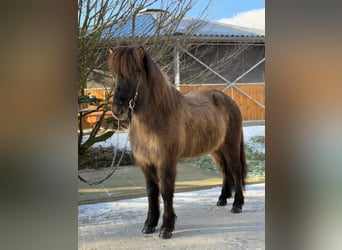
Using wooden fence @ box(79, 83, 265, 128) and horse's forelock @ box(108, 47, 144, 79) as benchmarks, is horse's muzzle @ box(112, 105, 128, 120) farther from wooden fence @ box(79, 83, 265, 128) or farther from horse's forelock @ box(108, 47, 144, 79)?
wooden fence @ box(79, 83, 265, 128)

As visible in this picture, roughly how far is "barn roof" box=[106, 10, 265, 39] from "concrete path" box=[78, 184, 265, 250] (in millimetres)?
1346

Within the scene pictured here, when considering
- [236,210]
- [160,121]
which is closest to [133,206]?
[236,210]

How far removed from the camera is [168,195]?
7.07ft

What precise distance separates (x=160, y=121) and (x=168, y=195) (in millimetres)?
425

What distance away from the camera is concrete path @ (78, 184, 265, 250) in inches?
84.0

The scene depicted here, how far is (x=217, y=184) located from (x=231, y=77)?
3.14ft

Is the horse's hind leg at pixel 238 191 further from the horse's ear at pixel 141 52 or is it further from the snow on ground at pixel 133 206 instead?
the horse's ear at pixel 141 52

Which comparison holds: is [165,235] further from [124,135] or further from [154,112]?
[124,135]

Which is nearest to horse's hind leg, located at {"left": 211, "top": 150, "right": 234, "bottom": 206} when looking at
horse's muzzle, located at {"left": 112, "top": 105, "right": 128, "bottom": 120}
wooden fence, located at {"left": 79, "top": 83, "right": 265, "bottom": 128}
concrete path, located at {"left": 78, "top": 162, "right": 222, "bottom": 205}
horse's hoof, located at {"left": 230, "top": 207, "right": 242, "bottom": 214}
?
horse's hoof, located at {"left": 230, "top": 207, "right": 242, "bottom": 214}

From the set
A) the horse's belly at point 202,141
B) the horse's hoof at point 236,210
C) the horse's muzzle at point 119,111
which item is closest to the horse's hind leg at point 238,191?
the horse's hoof at point 236,210

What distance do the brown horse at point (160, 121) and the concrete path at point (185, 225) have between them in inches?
3.9

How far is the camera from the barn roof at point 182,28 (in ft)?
10.0

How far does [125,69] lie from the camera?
6.44 feet
